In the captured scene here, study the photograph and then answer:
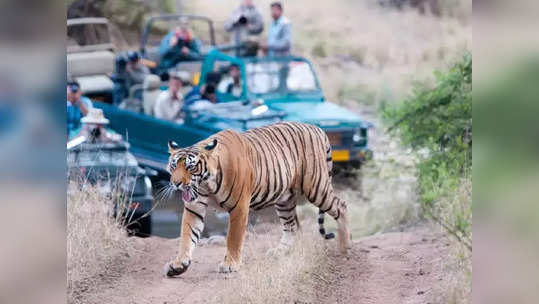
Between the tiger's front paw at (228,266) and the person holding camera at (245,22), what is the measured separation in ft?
16.7

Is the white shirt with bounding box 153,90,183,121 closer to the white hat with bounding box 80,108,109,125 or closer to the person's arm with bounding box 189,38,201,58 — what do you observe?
the white hat with bounding box 80,108,109,125

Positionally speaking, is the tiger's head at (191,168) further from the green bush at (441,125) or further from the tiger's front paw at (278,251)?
the green bush at (441,125)

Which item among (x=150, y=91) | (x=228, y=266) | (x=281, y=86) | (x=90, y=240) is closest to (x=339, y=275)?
(x=228, y=266)

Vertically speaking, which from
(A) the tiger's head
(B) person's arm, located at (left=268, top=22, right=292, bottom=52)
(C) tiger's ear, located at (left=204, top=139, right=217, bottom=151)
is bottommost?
(A) the tiger's head

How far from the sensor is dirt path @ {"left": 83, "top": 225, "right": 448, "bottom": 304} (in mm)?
6219

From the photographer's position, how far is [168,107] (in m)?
8.78

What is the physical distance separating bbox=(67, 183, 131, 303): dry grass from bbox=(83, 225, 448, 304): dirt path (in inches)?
4.9

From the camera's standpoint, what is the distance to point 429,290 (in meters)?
6.34

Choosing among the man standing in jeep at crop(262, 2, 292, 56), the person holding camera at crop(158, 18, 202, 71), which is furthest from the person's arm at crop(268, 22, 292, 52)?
the person holding camera at crop(158, 18, 202, 71)

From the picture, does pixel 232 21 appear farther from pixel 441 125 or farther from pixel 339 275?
pixel 339 275

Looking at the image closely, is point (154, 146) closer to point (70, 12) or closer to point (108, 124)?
point (108, 124)

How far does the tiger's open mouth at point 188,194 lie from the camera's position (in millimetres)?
5988
